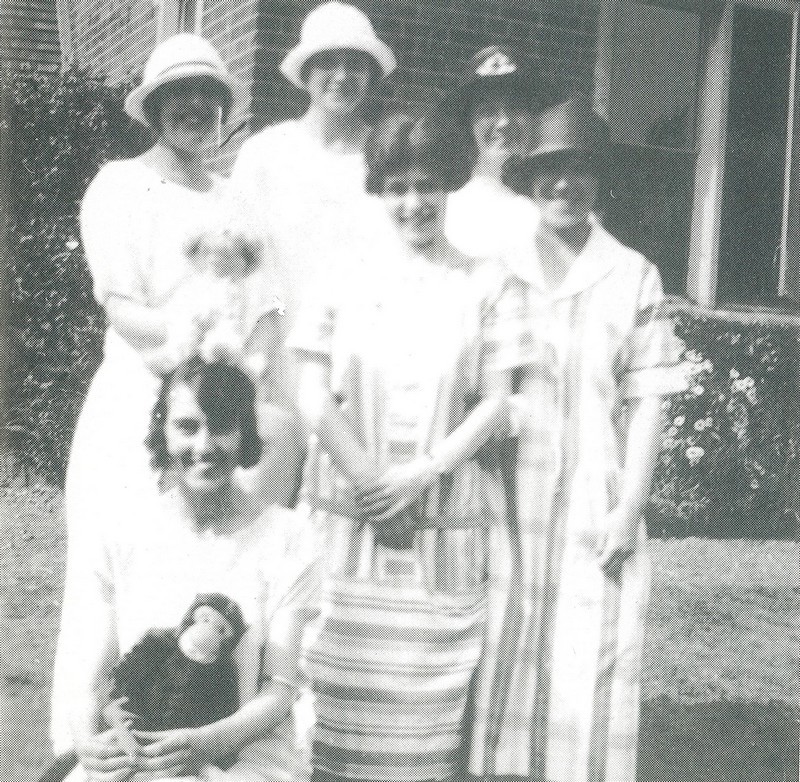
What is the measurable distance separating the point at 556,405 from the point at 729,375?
0.81 m

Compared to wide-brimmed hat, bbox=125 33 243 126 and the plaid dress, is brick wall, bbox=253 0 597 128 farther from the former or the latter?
the plaid dress

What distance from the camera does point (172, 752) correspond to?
3492 millimetres

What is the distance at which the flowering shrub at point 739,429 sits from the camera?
4078 mm

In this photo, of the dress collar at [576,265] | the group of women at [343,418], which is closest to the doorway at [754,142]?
the dress collar at [576,265]

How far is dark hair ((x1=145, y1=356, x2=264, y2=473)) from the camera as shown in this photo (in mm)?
3484

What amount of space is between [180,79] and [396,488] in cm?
129

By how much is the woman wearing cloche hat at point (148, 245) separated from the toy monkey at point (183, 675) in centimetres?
34

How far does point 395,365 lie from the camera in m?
3.55

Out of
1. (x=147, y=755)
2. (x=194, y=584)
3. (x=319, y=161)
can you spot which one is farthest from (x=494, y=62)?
(x=147, y=755)

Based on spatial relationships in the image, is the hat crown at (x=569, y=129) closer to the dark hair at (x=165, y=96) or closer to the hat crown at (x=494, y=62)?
the hat crown at (x=494, y=62)

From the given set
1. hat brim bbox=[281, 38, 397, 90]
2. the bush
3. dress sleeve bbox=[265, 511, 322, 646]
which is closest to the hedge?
the bush

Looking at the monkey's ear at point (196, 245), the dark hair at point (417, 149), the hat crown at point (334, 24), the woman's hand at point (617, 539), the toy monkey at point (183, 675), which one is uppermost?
the hat crown at point (334, 24)

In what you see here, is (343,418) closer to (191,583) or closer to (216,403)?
(216,403)

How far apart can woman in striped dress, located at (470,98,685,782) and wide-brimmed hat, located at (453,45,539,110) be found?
0.31 ft
